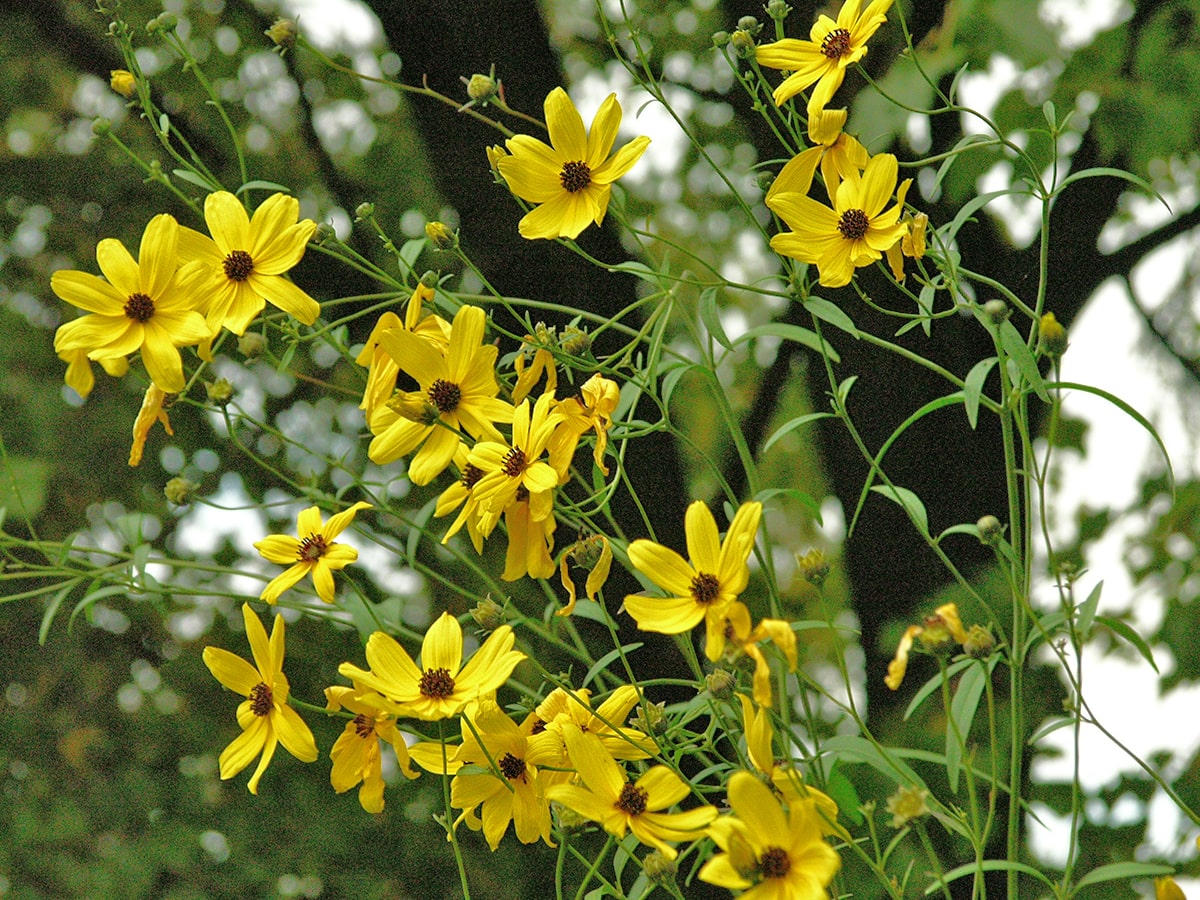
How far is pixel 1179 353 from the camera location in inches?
77.4

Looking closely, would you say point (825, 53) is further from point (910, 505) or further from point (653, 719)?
point (653, 719)

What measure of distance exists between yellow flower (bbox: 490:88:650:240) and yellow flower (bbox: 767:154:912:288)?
3.4 inches

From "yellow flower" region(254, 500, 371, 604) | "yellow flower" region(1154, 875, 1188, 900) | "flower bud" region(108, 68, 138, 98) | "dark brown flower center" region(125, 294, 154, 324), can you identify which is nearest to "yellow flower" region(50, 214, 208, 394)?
"dark brown flower center" region(125, 294, 154, 324)

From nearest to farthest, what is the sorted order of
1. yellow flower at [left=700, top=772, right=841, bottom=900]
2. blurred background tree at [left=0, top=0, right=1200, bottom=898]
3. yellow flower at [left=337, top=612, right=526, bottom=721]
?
yellow flower at [left=700, top=772, right=841, bottom=900]
yellow flower at [left=337, top=612, right=526, bottom=721]
blurred background tree at [left=0, top=0, right=1200, bottom=898]

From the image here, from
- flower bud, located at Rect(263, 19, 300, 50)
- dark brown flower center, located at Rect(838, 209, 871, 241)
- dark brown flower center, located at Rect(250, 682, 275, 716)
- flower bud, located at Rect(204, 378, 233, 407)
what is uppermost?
dark brown flower center, located at Rect(838, 209, 871, 241)

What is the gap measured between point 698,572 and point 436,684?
13 cm

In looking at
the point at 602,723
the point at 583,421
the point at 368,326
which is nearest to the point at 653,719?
the point at 602,723

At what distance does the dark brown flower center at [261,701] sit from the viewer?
1.91 feet

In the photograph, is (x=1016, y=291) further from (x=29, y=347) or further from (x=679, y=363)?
(x=29, y=347)

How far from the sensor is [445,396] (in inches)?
21.8

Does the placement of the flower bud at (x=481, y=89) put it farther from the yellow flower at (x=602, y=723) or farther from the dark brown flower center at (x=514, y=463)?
the yellow flower at (x=602, y=723)

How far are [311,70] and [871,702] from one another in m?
1.70

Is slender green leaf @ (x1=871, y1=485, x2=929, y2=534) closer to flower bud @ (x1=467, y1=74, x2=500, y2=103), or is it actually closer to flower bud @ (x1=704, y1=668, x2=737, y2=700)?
flower bud @ (x1=704, y1=668, x2=737, y2=700)

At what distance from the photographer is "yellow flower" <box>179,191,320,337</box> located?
56 centimetres
